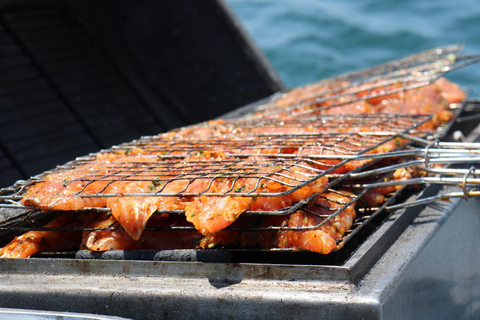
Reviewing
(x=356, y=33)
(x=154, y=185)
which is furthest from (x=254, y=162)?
(x=356, y=33)

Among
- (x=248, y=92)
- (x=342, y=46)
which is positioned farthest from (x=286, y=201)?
(x=342, y=46)

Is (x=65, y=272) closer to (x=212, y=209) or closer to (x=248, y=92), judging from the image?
(x=212, y=209)

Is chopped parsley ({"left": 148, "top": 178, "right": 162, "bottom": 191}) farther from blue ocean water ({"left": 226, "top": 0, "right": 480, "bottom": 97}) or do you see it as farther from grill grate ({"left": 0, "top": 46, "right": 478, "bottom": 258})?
blue ocean water ({"left": 226, "top": 0, "right": 480, "bottom": 97})

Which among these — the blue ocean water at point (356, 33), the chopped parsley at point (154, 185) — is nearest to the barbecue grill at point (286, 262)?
the chopped parsley at point (154, 185)

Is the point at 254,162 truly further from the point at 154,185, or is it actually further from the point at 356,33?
the point at 356,33

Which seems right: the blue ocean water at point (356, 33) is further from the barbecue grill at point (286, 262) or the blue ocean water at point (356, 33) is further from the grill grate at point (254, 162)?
the barbecue grill at point (286, 262)

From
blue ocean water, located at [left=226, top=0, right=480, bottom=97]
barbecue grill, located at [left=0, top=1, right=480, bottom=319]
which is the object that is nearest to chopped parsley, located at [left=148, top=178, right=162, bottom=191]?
barbecue grill, located at [left=0, top=1, right=480, bottom=319]
